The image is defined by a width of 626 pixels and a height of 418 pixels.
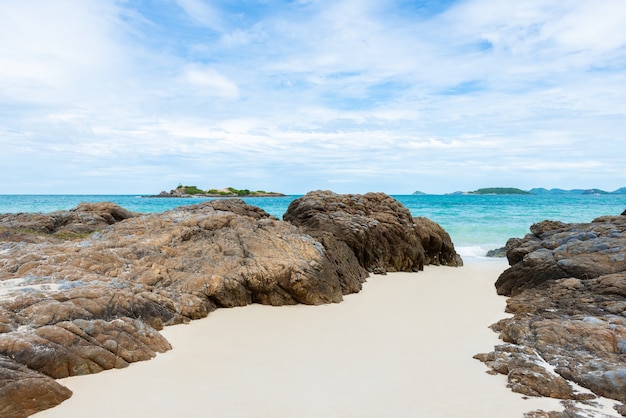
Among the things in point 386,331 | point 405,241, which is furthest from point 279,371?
point 405,241

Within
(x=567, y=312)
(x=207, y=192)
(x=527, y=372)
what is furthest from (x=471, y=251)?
(x=207, y=192)

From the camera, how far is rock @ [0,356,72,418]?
177 inches

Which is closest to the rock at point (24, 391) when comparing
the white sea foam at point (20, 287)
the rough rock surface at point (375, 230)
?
the white sea foam at point (20, 287)

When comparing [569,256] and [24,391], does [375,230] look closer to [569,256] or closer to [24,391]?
[569,256]

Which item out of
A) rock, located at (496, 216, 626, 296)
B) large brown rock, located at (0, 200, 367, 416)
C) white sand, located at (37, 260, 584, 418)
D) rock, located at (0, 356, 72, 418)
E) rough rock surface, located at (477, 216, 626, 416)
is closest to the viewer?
rock, located at (0, 356, 72, 418)

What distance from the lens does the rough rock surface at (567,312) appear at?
5410 mm

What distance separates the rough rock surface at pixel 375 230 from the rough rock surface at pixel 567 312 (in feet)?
10.1

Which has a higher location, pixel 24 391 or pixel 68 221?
pixel 68 221

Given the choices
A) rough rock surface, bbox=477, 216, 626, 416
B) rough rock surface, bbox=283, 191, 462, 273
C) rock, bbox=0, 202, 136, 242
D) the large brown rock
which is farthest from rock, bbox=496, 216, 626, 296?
rock, bbox=0, 202, 136, 242

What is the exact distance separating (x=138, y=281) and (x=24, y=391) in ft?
12.9

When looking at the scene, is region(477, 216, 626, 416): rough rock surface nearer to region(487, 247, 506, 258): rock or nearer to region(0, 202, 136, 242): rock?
region(487, 247, 506, 258): rock

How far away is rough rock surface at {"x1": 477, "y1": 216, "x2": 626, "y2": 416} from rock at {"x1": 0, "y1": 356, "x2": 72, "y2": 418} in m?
5.21

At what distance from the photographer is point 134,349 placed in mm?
6145

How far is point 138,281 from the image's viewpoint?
852 cm
